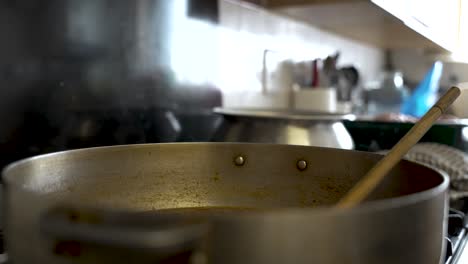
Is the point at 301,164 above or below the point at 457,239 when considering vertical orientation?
above

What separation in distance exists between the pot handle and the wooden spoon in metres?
0.18

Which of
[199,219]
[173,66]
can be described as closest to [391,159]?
[199,219]

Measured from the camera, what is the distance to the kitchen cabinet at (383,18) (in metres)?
0.89

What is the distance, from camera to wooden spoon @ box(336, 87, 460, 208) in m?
0.44

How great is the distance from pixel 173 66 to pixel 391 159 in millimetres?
570

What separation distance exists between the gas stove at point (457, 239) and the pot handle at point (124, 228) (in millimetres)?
409

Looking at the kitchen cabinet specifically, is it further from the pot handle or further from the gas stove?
the pot handle

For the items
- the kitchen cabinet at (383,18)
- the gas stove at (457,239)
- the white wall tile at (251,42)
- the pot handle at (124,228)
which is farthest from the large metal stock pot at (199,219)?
the white wall tile at (251,42)

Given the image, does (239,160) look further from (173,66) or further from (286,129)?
(173,66)

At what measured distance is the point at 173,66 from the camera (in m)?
0.95

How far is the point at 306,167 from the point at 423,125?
0.14 m

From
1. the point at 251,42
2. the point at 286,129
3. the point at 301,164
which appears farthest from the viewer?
the point at 251,42

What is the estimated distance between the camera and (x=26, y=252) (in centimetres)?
31

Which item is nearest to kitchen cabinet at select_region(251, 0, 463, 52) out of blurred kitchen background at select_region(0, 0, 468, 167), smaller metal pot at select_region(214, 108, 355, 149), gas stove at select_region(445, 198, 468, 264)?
blurred kitchen background at select_region(0, 0, 468, 167)
